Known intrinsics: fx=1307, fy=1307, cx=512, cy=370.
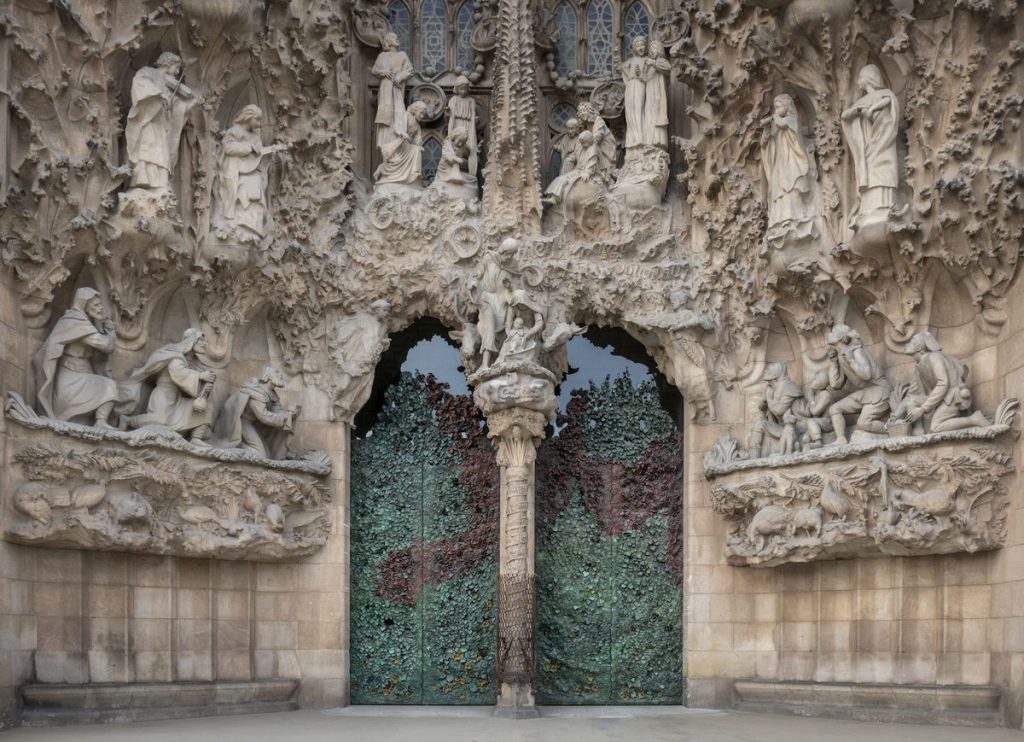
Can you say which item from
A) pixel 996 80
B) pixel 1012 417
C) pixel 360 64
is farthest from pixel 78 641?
pixel 996 80

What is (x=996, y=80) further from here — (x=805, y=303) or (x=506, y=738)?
(x=506, y=738)

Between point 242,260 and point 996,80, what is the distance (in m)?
6.88

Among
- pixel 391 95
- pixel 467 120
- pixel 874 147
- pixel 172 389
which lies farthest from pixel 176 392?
pixel 874 147

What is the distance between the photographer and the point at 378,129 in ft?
44.8

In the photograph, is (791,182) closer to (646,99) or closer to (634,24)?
(646,99)

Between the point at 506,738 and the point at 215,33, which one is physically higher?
the point at 215,33

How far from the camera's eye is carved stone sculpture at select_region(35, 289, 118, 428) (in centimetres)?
1123

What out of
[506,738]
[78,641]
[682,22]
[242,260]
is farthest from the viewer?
[682,22]

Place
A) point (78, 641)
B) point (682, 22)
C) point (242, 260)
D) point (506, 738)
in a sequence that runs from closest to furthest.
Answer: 1. point (506, 738)
2. point (78, 641)
3. point (242, 260)
4. point (682, 22)

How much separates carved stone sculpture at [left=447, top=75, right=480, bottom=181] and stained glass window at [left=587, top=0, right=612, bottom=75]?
1396mm

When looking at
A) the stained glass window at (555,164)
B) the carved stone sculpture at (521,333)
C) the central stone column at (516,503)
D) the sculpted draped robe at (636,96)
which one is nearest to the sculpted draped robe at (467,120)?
the stained glass window at (555,164)

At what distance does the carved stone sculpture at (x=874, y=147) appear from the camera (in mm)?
11516

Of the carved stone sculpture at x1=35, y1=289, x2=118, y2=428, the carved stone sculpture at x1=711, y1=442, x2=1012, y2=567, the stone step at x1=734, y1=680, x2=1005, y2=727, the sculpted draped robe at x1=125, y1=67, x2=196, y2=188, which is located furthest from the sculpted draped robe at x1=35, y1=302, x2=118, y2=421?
the stone step at x1=734, y1=680, x2=1005, y2=727

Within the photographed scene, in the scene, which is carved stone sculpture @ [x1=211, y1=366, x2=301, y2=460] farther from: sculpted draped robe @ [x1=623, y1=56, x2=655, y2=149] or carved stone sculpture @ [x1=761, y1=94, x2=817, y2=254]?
carved stone sculpture @ [x1=761, y1=94, x2=817, y2=254]
